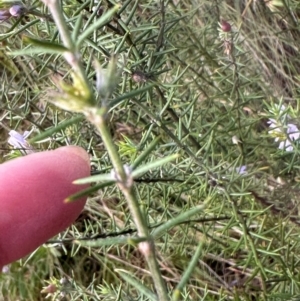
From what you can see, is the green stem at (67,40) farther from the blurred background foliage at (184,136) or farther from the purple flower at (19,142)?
the purple flower at (19,142)

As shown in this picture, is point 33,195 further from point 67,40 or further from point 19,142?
point 67,40

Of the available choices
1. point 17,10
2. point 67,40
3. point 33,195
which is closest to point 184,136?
point 33,195

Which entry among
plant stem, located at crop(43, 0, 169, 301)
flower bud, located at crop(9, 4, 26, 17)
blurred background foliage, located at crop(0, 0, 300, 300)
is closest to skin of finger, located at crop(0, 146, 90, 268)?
blurred background foliage, located at crop(0, 0, 300, 300)

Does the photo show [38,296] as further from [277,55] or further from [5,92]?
[277,55]

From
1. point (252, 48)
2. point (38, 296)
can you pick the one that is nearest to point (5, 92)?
point (252, 48)

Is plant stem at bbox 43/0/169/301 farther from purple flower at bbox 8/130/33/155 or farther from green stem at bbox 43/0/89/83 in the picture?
purple flower at bbox 8/130/33/155

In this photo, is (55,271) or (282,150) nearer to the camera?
(282,150)
